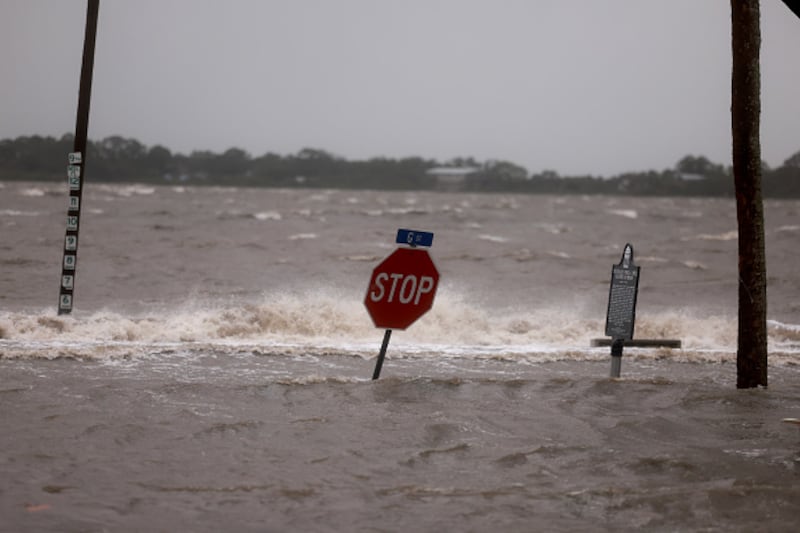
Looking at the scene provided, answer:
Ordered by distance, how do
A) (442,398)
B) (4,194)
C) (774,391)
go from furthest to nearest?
(4,194) < (774,391) < (442,398)

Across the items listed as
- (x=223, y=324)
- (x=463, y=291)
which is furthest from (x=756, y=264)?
(x=463, y=291)

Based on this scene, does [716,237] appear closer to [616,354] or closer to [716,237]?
[716,237]

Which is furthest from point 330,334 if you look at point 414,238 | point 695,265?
point 695,265

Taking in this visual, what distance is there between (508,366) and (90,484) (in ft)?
21.4

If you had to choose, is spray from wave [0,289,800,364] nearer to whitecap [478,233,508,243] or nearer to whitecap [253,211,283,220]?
whitecap [478,233,508,243]

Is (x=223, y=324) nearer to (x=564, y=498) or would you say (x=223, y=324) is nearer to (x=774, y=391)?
(x=774, y=391)

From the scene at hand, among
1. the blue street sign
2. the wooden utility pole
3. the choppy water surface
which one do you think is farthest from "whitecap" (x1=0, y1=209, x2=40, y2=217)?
the wooden utility pole

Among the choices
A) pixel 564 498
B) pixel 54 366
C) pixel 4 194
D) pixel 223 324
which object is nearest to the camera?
pixel 564 498

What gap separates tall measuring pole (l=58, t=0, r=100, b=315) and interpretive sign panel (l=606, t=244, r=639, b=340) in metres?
7.74

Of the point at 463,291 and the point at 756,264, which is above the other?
the point at 756,264

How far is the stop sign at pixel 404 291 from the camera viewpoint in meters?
8.72

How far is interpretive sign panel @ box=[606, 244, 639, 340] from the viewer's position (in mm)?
9023

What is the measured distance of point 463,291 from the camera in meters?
24.9

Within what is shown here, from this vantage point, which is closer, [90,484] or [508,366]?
[90,484]
